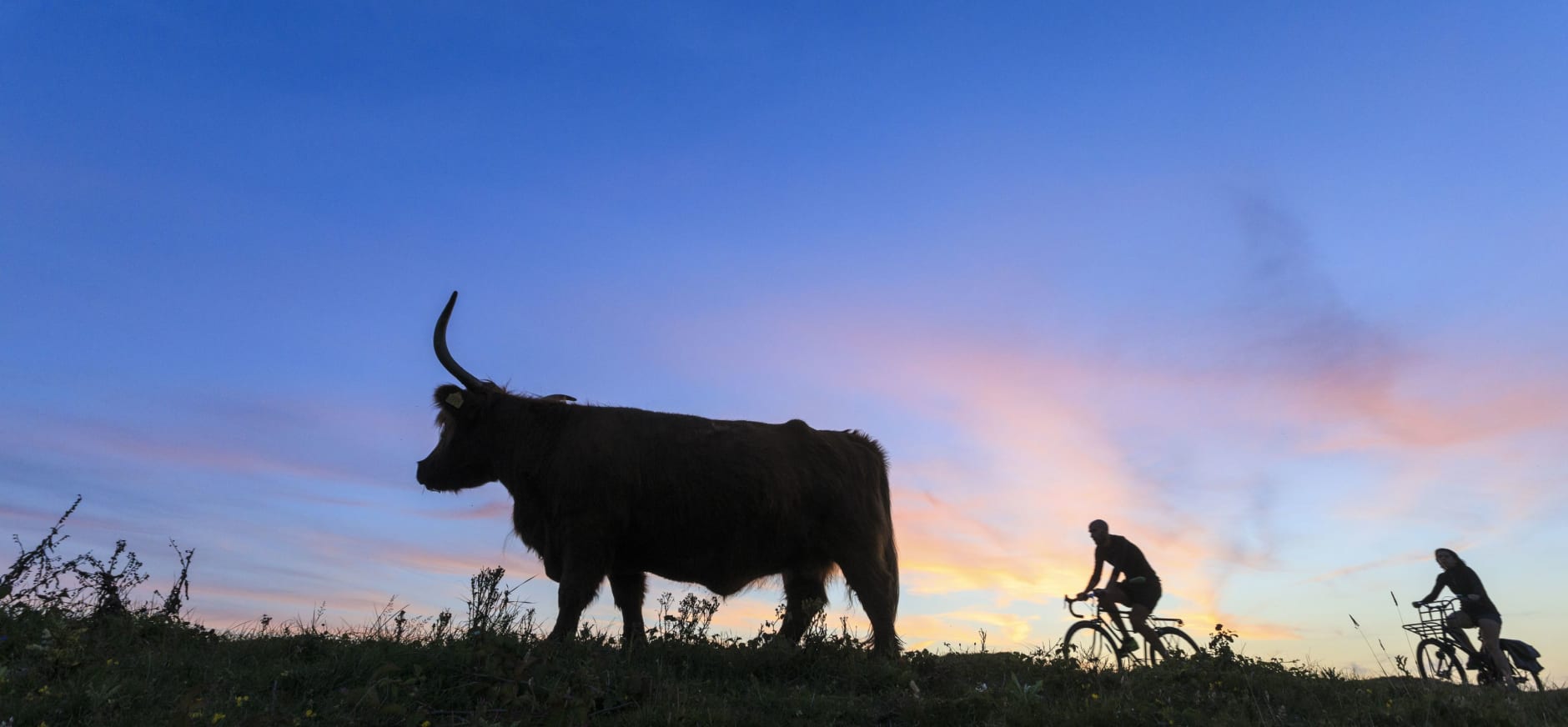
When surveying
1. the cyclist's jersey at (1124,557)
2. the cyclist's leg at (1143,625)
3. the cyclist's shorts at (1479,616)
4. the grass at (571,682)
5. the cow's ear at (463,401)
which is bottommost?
the grass at (571,682)

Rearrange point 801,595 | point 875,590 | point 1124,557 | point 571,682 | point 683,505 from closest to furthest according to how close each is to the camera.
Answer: point 571,682 < point 683,505 < point 875,590 < point 801,595 < point 1124,557

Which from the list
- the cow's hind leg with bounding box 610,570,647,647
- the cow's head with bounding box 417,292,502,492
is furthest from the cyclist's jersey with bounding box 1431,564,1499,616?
the cow's head with bounding box 417,292,502,492

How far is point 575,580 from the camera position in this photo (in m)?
8.86

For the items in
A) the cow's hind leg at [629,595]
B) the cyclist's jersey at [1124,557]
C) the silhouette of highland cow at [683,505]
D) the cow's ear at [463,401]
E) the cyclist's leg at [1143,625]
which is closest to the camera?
the silhouette of highland cow at [683,505]

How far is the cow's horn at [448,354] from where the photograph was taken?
10703 millimetres

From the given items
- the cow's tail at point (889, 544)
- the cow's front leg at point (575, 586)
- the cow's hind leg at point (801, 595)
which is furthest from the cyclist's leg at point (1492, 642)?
the cow's front leg at point (575, 586)

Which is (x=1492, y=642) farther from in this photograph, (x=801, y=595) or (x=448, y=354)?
(x=448, y=354)

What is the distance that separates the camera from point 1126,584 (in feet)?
40.3

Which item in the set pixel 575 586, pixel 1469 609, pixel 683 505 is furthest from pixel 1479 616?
pixel 575 586

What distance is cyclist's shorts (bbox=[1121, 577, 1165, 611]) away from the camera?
1223cm

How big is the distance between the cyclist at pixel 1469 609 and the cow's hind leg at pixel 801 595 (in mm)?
8825

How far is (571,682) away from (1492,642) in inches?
478

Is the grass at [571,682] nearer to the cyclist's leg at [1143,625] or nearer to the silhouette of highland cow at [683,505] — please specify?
the silhouette of highland cow at [683,505]

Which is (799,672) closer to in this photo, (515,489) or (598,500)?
(598,500)
